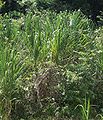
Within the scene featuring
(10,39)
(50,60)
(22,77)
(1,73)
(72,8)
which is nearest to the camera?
(1,73)

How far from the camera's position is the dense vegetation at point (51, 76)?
4.47 m

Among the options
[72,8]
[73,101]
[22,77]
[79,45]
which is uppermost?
[72,8]

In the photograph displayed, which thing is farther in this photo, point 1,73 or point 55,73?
point 55,73

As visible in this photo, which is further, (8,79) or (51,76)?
(51,76)

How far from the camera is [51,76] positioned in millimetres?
4887

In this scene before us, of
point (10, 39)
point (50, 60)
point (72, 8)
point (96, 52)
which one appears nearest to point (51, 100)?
point (50, 60)

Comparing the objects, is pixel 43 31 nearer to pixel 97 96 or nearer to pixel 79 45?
pixel 79 45

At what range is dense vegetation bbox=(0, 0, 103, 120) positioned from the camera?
4473 mm

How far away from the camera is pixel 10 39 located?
18.1 ft

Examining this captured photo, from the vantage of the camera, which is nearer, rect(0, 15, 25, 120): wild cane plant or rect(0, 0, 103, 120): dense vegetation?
rect(0, 15, 25, 120): wild cane plant

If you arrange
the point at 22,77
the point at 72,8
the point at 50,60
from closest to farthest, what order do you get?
the point at 22,77
the point at 50,60
the point at 72,8

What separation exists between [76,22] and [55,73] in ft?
3.71

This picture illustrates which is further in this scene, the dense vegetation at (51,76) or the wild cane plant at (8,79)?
the dense vegetation at (51,76)

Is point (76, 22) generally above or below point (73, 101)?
above
